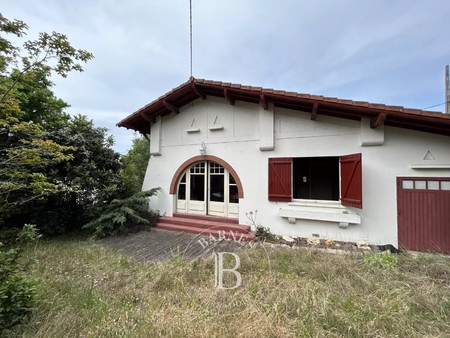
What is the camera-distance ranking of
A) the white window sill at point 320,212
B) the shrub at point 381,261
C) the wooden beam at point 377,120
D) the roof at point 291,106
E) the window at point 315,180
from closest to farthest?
the shrub at point 381,261
the roof at point 291,106
the wooden beam at point 377,120
the white window sill at point 320,212
the window at point 315,180

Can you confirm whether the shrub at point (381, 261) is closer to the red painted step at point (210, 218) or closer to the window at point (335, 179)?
the window at point (335, 179)

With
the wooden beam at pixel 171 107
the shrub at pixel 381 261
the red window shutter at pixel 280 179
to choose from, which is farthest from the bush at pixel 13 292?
the wooden beam at pixel 171 107

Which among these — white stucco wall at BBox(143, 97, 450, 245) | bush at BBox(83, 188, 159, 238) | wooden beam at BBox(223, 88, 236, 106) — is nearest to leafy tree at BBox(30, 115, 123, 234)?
bush at BBox(83, 188, 159, 238)

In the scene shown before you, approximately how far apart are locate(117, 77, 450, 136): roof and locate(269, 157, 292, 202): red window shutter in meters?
1.65

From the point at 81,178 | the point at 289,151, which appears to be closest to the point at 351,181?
the point at 289,151

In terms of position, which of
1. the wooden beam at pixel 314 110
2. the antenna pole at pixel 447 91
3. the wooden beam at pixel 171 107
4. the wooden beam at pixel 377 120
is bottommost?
the wooden beam at pixel 377 120

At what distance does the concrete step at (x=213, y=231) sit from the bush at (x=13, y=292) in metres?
4.94

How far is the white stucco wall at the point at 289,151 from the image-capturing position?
5.67 meters

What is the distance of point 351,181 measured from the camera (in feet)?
19.2

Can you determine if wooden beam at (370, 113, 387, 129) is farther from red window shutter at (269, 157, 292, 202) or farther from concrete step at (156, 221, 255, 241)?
A: concrete step at (156, 221, 255, 241)

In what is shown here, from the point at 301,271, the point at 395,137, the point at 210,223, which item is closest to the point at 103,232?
the point at 210,223

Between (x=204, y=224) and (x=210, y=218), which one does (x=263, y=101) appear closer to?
(x=210, y=218)

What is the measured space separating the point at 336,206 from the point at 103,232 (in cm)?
751

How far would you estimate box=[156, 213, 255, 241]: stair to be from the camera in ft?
23.3
